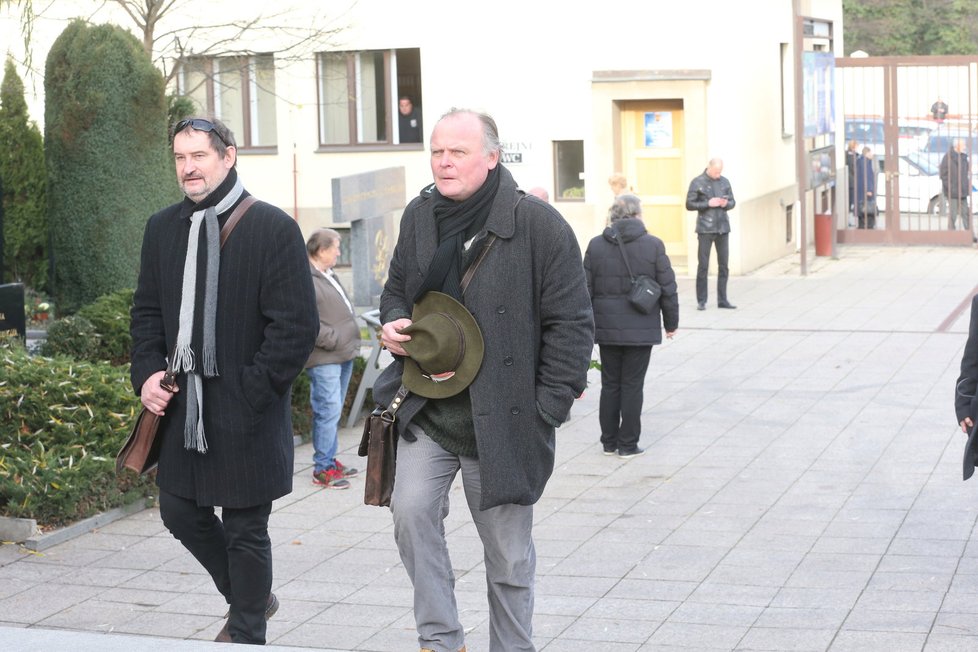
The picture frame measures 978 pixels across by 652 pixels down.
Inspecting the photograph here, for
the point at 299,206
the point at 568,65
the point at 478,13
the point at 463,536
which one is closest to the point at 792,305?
the point at 568,65

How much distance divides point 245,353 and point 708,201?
13169 mm

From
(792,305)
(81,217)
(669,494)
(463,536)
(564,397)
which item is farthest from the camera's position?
(792,305)

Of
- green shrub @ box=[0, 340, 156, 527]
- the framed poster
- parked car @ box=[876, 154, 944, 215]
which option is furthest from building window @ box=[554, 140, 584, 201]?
green shrub @ box=[0, 340, 156, 527]

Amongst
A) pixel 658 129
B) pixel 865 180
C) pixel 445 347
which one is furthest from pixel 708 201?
pixel 445 347

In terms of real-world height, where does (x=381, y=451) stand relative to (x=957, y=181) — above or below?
below

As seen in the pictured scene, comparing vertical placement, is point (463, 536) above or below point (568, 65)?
below

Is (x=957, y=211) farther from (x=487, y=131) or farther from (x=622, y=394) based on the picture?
Answer: (x=487, y=131)

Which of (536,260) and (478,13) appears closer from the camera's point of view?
(536,260)

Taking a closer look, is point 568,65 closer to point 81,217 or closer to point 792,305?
point 792,305

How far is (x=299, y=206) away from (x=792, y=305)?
829 centimetres

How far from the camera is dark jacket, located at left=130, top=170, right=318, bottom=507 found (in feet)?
16.3

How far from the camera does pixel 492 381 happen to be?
462cm

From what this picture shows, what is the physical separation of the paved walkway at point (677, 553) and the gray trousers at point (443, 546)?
30.6 inches

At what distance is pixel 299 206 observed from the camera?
22.8 meters
